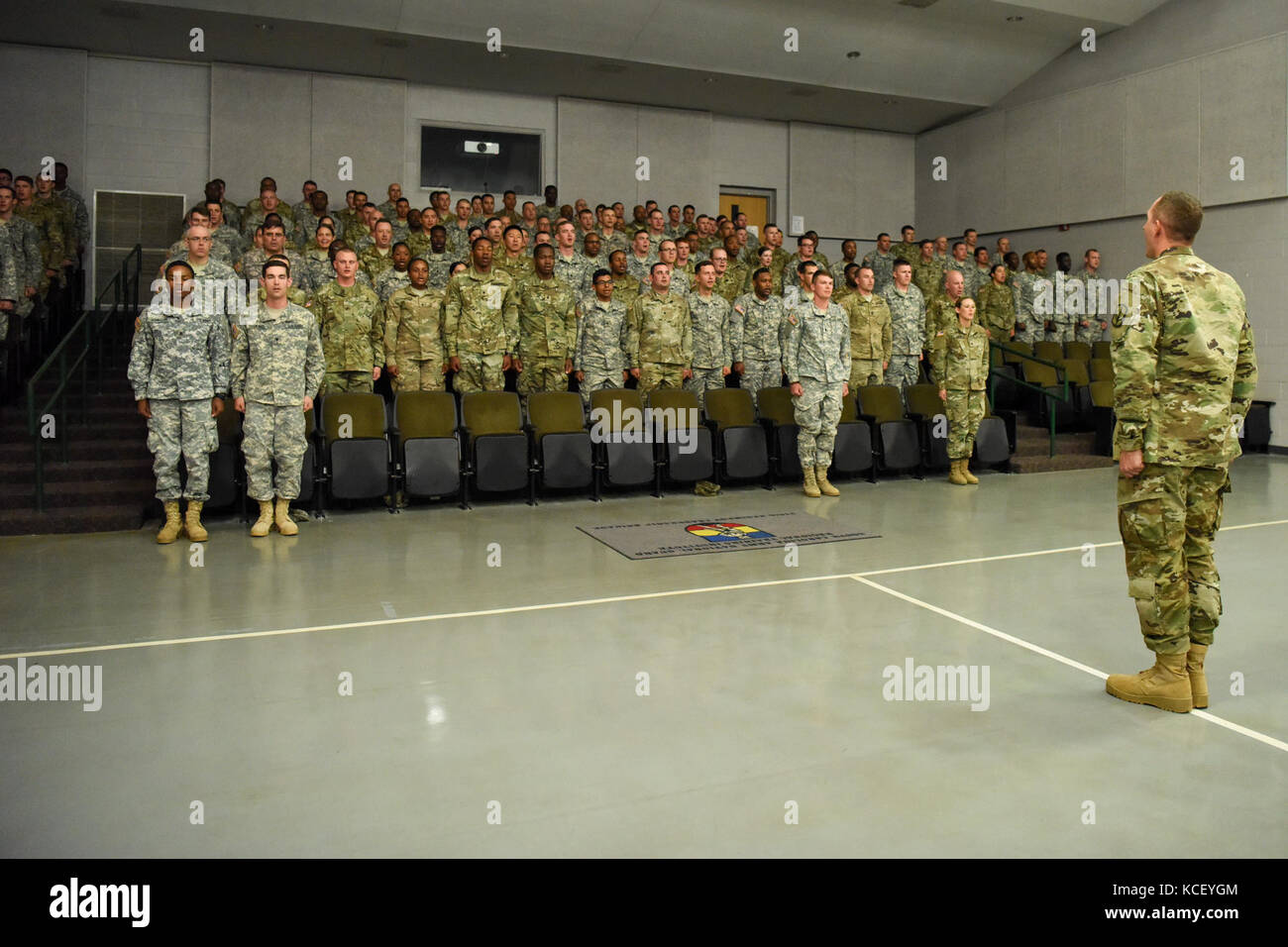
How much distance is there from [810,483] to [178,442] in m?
4.63

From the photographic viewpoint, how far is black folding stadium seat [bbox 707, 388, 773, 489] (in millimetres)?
7910

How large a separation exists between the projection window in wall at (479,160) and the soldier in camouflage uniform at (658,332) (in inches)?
264

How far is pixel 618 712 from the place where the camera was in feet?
9.94

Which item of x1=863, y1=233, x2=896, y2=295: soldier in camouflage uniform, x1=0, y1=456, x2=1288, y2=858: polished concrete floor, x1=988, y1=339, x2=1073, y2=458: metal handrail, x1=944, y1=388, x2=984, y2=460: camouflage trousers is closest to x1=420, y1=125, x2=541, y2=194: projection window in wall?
x1=863, y1=233, x2=896, y2=295: soldier in camouflage uniform

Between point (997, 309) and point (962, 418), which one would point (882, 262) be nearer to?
point (997, 309)

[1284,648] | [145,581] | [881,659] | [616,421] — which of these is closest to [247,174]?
[616,421]

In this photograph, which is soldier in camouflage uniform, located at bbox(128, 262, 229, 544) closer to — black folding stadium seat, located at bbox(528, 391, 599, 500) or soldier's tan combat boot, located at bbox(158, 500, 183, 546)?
soldier's tan combat boot, located at bbox(158, 500, 183, 546)

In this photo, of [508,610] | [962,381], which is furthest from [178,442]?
[962,381]

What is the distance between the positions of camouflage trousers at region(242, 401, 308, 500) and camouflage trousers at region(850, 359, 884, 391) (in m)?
5.08

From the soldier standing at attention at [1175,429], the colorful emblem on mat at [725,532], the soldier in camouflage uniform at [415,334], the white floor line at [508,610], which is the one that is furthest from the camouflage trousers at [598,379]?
the soldier standing at attention at [1175,429]

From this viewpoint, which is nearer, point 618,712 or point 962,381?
point 618,712

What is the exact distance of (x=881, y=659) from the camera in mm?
3553

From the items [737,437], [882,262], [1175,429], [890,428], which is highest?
[882,262]

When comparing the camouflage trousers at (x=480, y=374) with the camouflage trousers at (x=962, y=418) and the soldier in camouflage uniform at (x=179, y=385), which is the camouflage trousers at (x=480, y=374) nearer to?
the soldier in camouflage uniform at (x=179, y=385)
